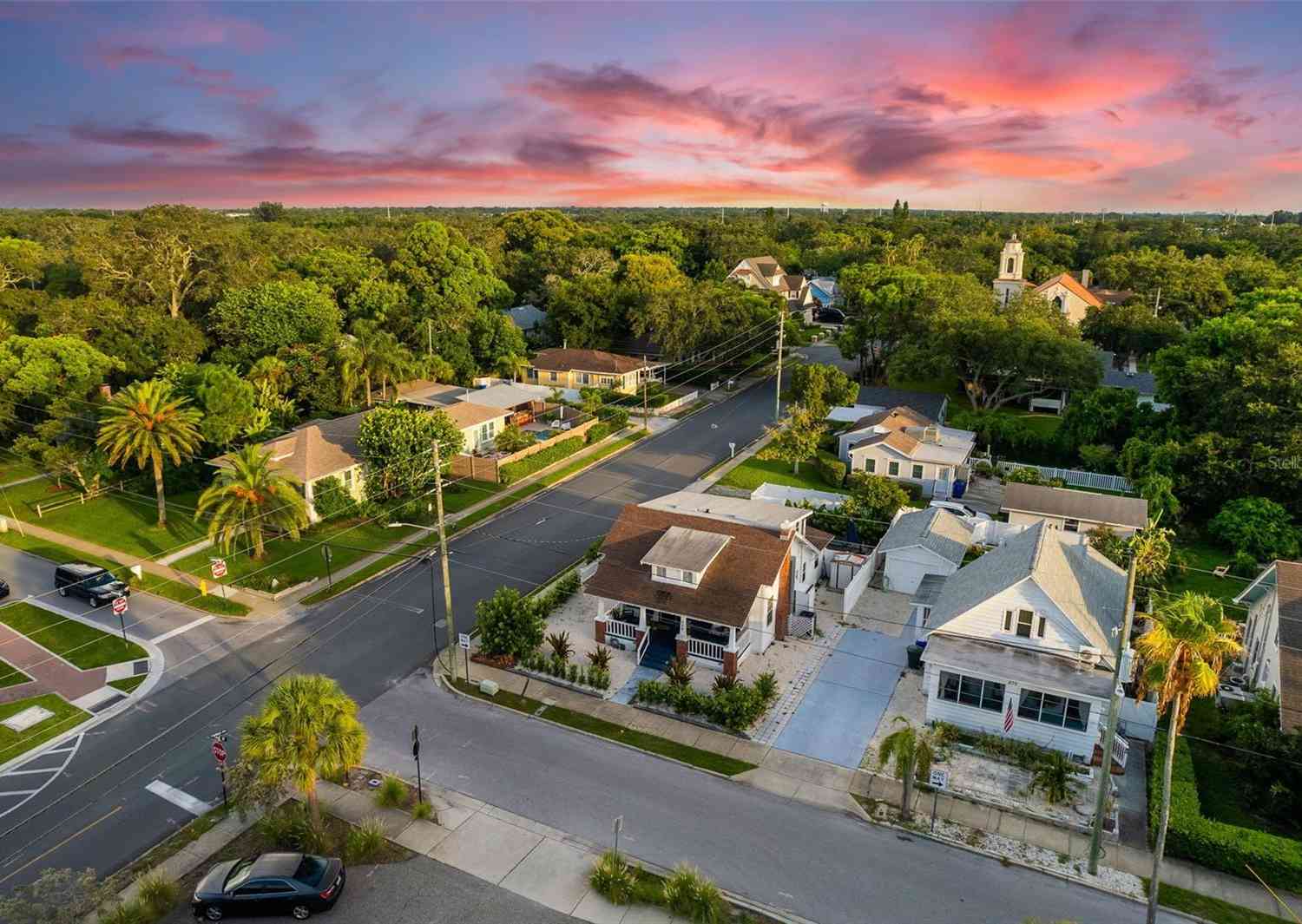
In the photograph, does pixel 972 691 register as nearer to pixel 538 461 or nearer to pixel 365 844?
pixel 365 844

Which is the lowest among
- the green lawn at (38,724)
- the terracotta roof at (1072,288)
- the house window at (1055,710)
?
the green lawn at (38,724)

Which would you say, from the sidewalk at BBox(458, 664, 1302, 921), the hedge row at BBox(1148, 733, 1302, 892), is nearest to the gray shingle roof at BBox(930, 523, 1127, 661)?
the hedge row at BBox(1148, 733, 1302, 892)

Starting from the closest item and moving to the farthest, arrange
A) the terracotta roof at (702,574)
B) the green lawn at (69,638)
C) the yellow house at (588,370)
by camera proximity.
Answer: the terracotta roof at (702,574), the green lawn at (69,638), the yellow house at (588,370)

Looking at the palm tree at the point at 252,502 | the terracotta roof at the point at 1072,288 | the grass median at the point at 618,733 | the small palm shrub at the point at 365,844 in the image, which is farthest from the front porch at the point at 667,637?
the terracotta roof at the point at 1072,288

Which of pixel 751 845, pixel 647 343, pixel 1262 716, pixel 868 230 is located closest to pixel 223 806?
pixel 751 845

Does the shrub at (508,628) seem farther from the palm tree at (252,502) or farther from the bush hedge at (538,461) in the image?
the bush hedge at (538,461)

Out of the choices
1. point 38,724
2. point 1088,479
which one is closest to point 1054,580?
point 1088,479
